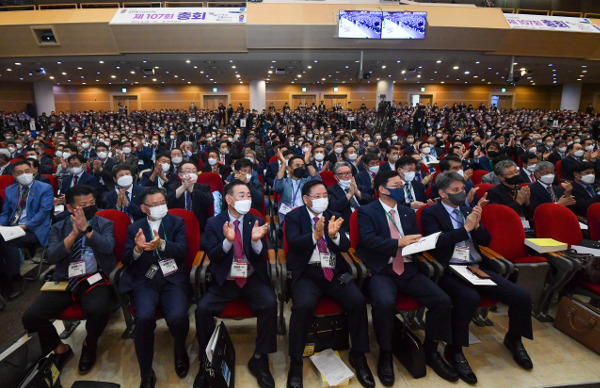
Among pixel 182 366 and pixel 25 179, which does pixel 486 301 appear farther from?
pixel 25 179

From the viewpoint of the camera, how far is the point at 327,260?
7.97 ft

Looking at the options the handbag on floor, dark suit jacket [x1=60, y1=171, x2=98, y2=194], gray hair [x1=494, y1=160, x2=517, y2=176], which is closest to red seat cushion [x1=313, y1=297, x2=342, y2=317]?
the handbag on floor

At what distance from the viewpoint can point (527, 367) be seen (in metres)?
2.35

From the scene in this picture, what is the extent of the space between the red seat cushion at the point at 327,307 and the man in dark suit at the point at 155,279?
0.94 m

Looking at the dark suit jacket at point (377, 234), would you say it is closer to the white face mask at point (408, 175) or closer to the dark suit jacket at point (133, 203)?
the white face mask at point (408, 175)

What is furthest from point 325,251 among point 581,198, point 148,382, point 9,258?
point 581,198

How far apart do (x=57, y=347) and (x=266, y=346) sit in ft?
5.18

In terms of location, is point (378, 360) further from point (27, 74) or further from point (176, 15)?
point (27, 74)

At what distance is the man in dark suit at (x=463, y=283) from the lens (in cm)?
232

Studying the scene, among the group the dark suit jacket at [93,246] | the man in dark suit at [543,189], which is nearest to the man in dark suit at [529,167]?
the man in dark suit at [543,189]

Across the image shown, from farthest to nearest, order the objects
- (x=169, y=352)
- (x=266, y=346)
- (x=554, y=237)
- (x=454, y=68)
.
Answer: (x=454, y=68)
(x=554, y=237)
(x=169, y=352)
(x=266, y=346)

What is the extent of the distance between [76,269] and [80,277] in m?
0.08

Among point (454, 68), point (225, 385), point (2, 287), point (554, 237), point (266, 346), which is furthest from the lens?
point (454, 68)

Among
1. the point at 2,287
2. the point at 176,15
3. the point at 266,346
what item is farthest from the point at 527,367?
the point at 176,15
